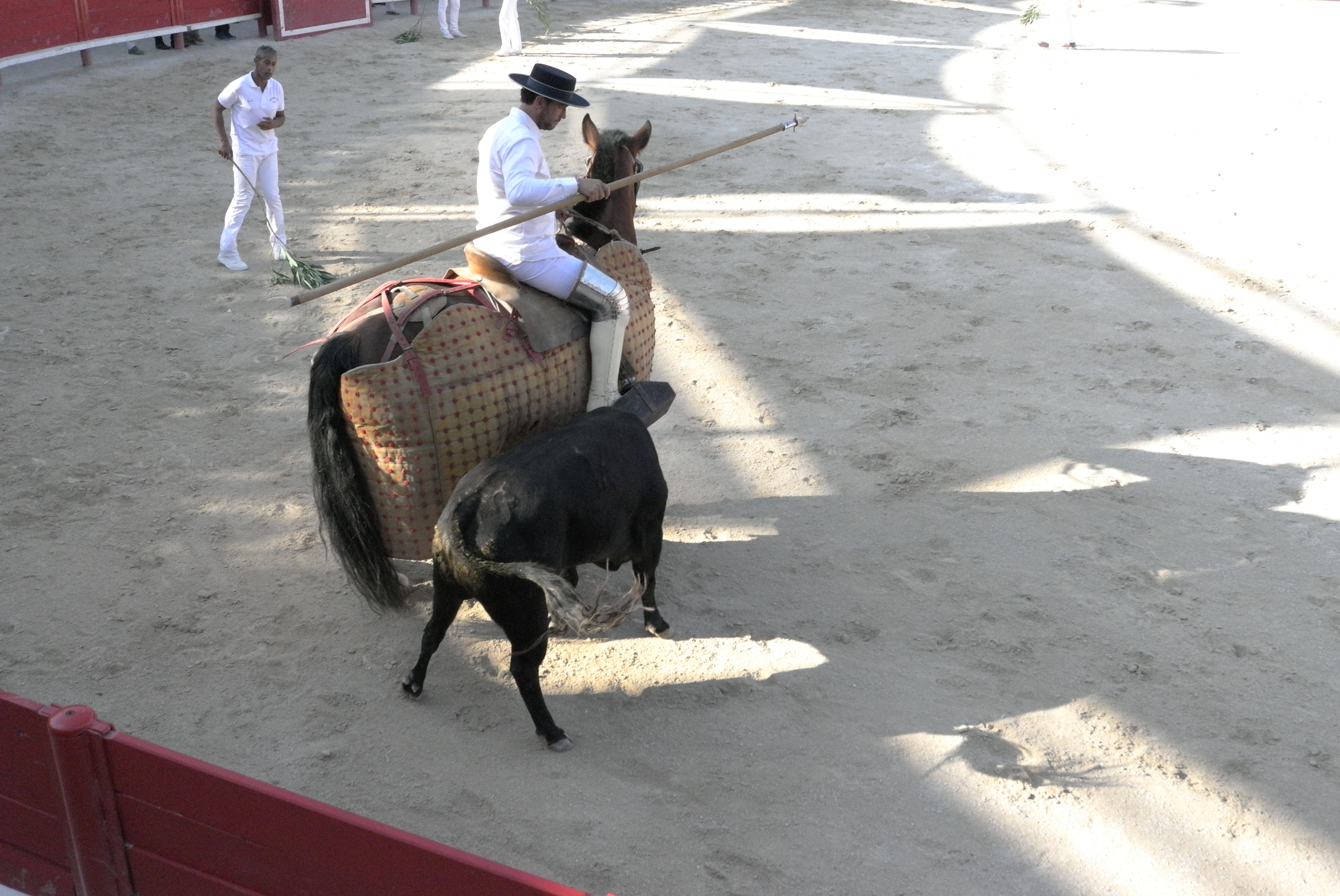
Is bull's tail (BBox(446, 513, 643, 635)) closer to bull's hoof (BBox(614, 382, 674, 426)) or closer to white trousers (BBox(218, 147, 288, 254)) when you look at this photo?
bull's hoof (BBox(614, 382, 674, 426))

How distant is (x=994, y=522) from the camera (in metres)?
4.29

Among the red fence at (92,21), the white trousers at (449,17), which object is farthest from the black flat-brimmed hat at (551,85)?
the white trousers at (449,17)

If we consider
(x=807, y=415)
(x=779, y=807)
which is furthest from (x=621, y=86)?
(x=779, y=807)

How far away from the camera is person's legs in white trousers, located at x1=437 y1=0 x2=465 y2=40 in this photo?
1331cm

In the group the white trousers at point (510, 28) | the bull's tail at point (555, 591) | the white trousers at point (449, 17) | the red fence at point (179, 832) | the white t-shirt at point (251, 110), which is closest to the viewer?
the red fence at point (179, 832)

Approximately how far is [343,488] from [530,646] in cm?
77

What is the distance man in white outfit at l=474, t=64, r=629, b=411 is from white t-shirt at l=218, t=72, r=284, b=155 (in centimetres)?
330

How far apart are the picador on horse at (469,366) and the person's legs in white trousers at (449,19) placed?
10756 mm

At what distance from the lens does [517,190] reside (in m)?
3.41

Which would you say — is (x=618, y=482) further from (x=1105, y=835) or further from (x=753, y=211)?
(x=753, y=211)

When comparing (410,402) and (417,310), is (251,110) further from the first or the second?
(410,402)

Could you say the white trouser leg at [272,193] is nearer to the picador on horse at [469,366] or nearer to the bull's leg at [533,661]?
the picador on horse at [469,366]

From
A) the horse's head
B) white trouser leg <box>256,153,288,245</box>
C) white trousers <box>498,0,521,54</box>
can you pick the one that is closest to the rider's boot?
the horse's head

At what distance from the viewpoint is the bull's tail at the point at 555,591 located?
274cm
